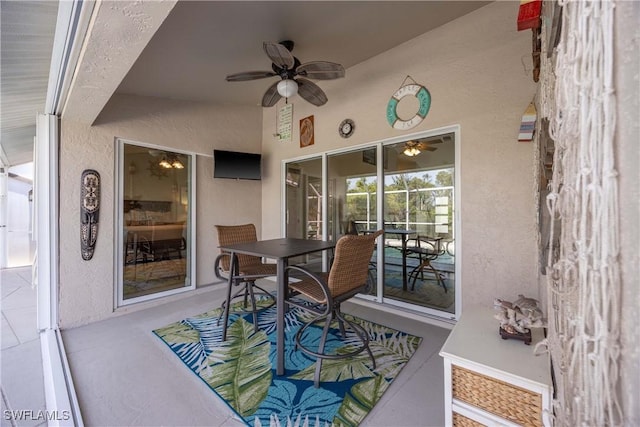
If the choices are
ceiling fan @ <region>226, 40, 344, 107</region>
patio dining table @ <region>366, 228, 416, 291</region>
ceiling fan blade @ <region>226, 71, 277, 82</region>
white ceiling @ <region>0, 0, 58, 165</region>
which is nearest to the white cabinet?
patio dining table @ <region>366, 228, 416, 291</region>

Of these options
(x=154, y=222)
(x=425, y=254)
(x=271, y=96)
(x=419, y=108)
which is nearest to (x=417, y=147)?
(x=419, y=108)

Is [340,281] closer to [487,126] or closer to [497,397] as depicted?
[497,397]

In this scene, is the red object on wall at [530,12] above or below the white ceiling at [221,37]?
below

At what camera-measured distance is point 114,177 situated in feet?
10.1

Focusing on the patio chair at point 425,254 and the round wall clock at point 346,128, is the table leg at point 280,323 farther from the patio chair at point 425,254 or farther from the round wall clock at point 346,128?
the round wall clock at point 346,128

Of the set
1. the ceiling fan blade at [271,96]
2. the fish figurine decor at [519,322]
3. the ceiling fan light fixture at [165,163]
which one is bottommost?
the fish figurine decor at [519,322]

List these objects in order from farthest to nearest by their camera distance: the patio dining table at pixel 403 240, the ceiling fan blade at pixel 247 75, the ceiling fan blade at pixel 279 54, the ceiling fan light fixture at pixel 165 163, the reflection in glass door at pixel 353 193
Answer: the ceiling fan light fixture at pixel 165 163 < the reflection in glass door at pixel 353 193 < the patio dining table at pixel 403 240 < the ceiling fan blade at pixel 247 75 < the ceiling fan blade at pixel 279 54

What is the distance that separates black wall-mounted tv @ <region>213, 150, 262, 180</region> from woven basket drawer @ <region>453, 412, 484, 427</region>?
158 inches

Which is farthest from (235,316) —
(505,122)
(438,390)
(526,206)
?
(505,122)

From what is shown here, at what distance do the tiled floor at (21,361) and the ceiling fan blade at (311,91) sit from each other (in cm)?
345

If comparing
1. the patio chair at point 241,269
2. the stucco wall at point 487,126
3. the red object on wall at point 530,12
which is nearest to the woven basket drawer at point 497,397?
the stucco wall at point 487,126

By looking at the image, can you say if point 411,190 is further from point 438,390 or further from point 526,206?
point 438,390

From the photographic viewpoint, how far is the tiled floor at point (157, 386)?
151 centimetres

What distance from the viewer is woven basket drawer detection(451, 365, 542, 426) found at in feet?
3.36
